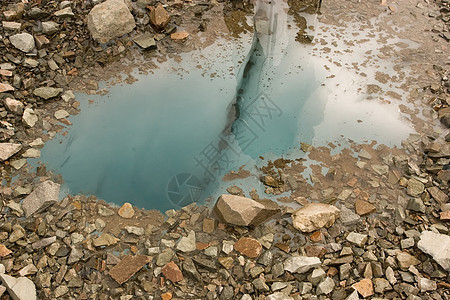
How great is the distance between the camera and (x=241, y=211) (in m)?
2.25

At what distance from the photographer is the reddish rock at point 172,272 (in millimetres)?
2098

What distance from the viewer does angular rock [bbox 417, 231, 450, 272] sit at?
2.10 meters

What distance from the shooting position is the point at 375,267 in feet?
6.98

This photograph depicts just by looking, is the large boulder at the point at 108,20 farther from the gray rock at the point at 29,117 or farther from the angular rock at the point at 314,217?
the angular rock at the point at 314,217

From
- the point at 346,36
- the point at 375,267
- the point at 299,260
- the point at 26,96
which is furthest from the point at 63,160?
the point at 346,36

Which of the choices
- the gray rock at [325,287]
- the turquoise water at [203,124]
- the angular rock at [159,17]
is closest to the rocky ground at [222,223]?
the gray rock at [325,287]

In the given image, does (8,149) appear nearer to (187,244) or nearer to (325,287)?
(187,244)

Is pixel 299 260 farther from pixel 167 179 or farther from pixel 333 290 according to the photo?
pixel 167 179

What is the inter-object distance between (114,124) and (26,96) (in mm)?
680

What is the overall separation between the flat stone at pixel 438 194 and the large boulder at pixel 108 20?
99.2 inches

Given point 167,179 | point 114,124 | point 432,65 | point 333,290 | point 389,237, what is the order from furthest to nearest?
point 432,65 → point 114,124 → point 167,179 → point 389,237 → point 333,290

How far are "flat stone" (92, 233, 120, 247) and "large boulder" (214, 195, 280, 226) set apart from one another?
1.90 feet

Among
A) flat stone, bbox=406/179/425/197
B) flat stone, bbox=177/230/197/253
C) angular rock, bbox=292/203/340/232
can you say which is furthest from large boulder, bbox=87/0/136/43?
flat stone, bbox=406/179/425/197

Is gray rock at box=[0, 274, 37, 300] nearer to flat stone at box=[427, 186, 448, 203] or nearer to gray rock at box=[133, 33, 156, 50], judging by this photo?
gray rock at box=[133, 33, 156, 50]
